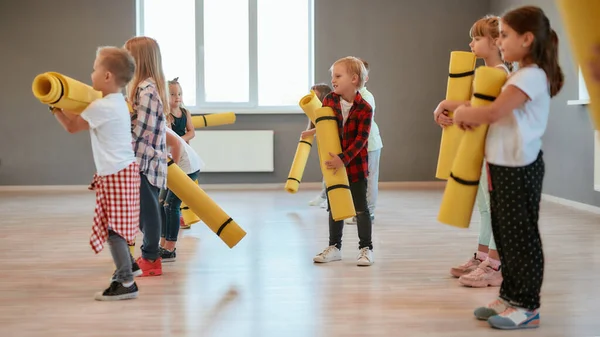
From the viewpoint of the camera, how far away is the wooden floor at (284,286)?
218 cm

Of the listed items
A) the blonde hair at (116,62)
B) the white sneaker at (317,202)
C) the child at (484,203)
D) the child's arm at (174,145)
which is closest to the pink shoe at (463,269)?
the child at (484,203)

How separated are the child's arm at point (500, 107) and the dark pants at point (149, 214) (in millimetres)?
1351

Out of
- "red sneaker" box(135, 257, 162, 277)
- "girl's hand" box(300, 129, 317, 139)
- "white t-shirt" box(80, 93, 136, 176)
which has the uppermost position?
"white t-shirt" box(80, 93, 136, 176)

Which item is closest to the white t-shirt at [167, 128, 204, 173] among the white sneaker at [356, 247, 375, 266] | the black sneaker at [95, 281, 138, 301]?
the white sneaker at [356, 247, 375, 266]

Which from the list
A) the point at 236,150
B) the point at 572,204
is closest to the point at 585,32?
the point at 572,204

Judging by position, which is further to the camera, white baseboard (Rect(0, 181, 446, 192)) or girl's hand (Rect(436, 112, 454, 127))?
white baseboard (Rect(0, 181, 446, 192))

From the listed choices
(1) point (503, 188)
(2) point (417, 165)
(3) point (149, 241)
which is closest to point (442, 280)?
(1) point (503, 188)

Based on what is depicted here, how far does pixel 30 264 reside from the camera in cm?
329

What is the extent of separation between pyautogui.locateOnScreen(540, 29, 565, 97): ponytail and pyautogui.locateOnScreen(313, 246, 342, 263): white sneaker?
4.91ft

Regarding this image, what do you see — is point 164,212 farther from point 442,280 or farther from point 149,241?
point 442,280

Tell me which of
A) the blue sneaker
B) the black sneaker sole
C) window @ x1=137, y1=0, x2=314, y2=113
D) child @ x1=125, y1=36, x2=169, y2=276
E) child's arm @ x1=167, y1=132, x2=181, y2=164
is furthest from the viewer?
window @ x1=137, y1=0, x2=314, y2=113

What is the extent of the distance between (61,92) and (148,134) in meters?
0.53

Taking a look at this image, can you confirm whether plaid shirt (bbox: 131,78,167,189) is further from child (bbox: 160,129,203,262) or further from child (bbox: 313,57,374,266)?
child (bbox: 313,57,374,266)

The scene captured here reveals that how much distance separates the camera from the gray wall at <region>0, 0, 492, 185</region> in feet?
24.1
